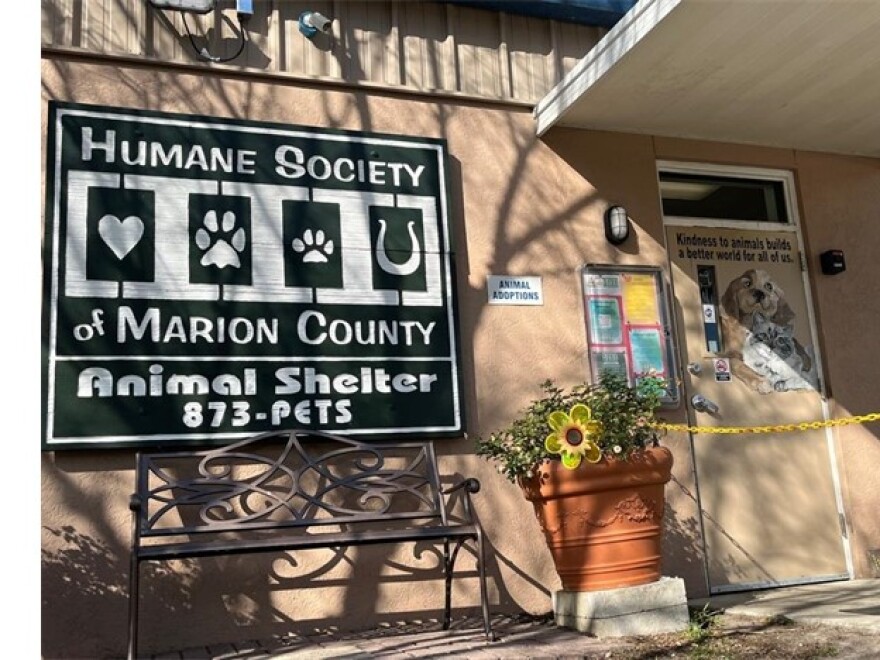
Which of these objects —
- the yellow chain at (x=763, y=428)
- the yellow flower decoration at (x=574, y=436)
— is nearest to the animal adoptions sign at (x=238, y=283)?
the yellow flower decoration at (x=574, y=436)

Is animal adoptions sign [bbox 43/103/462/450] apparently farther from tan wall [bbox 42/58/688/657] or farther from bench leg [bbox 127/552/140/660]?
bench leg [bbox 127/552/140/660]

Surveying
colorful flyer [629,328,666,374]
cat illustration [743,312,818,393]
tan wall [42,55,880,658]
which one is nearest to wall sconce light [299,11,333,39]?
tan wall [42,55,880,658]

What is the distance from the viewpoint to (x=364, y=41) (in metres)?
4.95

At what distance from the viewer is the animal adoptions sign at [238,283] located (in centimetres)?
412

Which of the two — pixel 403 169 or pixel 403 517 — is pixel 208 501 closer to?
pixel 403 517

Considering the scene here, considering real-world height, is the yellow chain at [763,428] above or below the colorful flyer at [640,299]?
below

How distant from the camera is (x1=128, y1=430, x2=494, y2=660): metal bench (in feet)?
12.6

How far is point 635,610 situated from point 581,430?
777mm

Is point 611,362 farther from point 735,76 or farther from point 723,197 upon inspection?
point 735,76

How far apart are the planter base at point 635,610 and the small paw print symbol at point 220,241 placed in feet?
7.35

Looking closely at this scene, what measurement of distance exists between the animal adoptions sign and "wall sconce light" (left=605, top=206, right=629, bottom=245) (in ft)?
3.24

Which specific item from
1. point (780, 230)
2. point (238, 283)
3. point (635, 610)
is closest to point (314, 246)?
point (238, 283)

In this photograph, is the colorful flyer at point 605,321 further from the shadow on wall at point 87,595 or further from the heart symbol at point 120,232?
the shadow on wall at point 87,595

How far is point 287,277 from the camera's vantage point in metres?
4.50
